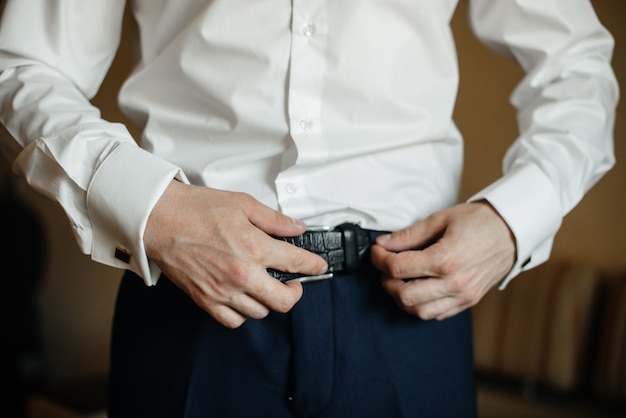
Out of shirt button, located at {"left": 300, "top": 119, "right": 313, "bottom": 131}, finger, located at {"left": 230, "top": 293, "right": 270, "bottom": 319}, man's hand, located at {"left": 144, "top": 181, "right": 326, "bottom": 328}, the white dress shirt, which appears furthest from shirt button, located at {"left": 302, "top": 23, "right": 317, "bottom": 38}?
finger, located at {"left": 230, "top": 293, "right": 270, "bottom": 319}

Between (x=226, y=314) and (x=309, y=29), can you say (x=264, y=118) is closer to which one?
(x=309, y=29)

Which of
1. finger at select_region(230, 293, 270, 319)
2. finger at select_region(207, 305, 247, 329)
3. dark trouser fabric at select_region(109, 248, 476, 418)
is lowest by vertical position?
dark trouser fabric at select_region(109, 248, 476, 418)

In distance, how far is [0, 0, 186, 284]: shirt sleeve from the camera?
29.9 inches

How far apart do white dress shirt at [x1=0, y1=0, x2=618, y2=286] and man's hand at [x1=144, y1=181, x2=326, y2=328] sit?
0.10ft

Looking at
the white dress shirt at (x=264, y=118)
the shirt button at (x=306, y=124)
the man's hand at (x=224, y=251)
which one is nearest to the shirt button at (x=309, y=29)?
the white dress shirt at (x=264, y=118)

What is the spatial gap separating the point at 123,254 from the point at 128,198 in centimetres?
7

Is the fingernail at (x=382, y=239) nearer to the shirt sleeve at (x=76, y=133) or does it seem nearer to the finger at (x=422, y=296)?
the finger at (x=422, y=296)

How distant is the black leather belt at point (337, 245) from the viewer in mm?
803

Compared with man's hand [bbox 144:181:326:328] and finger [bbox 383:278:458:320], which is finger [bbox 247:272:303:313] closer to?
man's hand [bbox 144:181:326:328]

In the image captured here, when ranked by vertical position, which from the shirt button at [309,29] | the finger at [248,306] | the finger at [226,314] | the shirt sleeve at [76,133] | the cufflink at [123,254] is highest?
the shirt button at [309,29]

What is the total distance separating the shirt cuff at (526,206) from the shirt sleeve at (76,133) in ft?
1.32

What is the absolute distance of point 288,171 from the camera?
834mm

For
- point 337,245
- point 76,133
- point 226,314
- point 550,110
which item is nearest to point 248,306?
point 226,314

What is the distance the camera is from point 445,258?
779 millimetres
